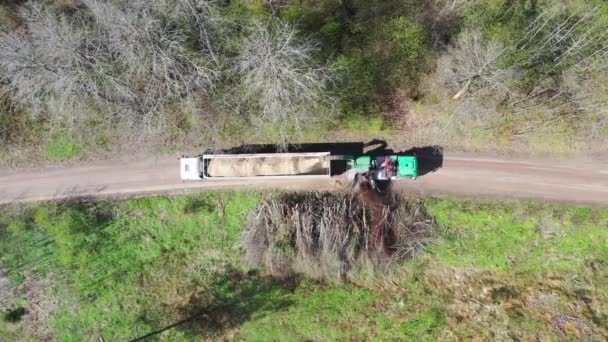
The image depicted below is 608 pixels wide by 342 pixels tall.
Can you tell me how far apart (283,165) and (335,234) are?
16.4 feet

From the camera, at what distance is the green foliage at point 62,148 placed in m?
29.1

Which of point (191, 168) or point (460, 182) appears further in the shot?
point (460, 182)

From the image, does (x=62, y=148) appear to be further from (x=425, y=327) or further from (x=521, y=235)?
(x=521, y=235)

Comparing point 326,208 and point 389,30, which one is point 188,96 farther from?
point 389,30

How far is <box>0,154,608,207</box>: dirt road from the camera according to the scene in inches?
1112

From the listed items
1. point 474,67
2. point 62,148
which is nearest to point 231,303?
point 62,148

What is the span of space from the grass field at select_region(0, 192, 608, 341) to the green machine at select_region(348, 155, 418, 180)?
3.24 metres

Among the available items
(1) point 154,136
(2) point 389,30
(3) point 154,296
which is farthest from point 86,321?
(2) point 389,30

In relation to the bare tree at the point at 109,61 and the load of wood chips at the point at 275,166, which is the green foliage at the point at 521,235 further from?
the bare tree at the point at 109,61

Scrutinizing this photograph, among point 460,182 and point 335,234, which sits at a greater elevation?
point 460,182

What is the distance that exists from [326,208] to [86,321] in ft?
53.8

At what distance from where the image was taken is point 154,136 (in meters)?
28.6

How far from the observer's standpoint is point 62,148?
95.8 ft

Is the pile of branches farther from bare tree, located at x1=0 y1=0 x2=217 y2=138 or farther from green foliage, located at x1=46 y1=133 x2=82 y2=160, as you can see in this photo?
green foliage, located at x1=46 y1=133 x2=82 y2=160
